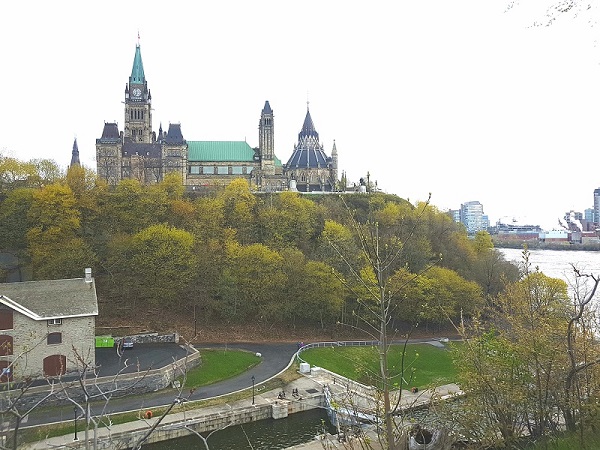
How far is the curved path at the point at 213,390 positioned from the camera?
21469 millimetres

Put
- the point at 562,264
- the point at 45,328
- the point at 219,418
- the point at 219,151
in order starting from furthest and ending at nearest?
the point at 562,264
the point at 219,151
the point at 45,328
the point at 219,418

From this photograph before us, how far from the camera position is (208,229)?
44.0 metres

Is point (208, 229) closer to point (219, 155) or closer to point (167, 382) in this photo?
point (167, 382)

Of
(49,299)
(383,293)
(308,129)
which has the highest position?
(308,129)

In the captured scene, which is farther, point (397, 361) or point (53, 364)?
point (397, 361)

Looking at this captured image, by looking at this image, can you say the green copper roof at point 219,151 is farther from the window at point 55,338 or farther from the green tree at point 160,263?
the window at point 55,338

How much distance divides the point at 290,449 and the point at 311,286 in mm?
19544

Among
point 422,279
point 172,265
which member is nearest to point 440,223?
point 422,279

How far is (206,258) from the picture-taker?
39500 mm

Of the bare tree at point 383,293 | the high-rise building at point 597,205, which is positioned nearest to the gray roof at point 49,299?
the bare tree at point 383,293

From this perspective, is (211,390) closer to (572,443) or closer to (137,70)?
(572,443)

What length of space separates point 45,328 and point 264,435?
13.5 metres

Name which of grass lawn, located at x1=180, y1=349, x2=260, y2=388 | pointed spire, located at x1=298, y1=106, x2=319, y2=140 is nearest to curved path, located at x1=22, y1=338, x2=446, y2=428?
grass lawn, located at x1=180, y1=349, x2=260, y2=388

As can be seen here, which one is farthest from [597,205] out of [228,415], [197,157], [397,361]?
[228,415]
